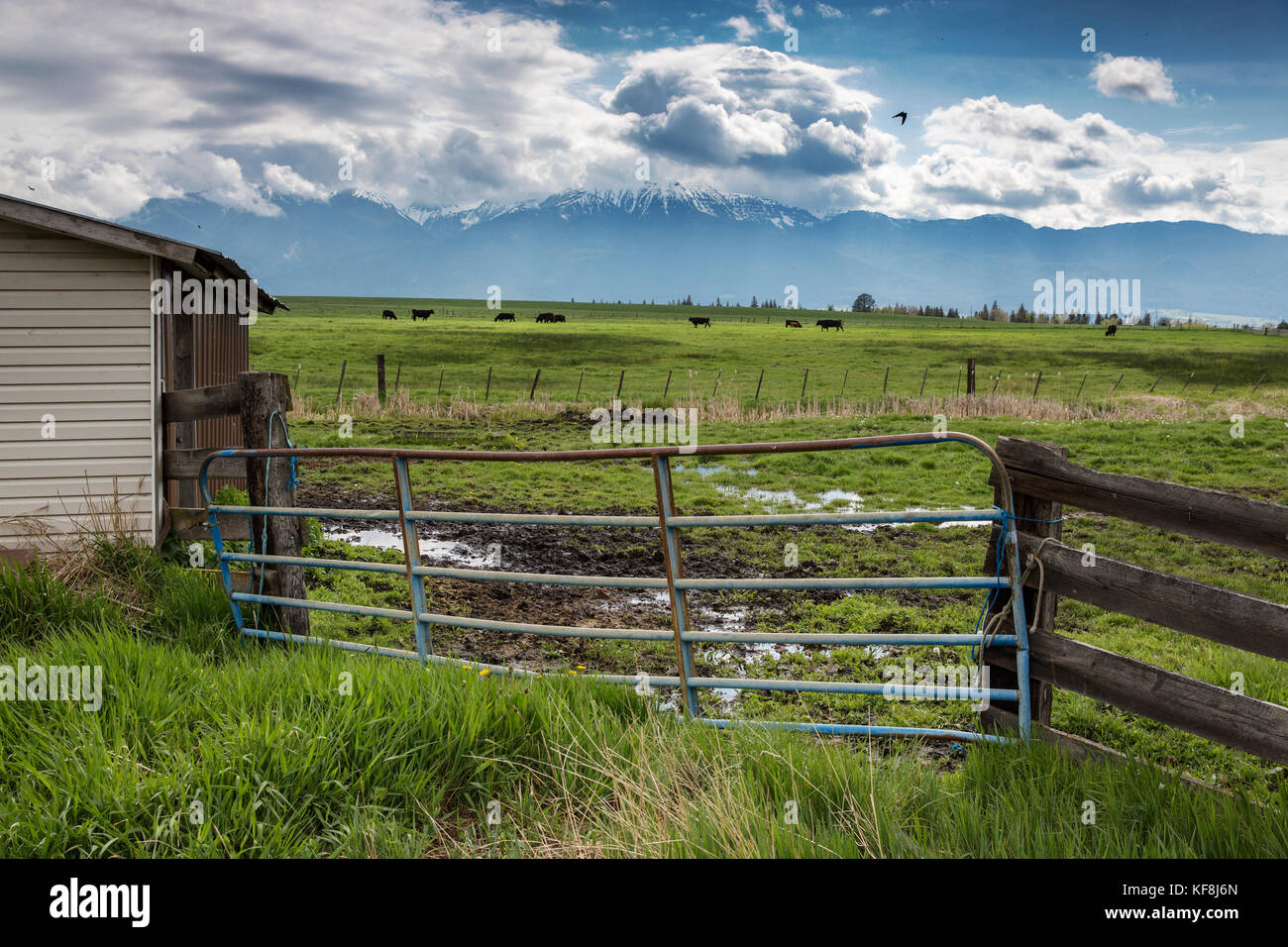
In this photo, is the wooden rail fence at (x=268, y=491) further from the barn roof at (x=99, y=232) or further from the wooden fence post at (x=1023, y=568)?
the wooden fence post at (x=1023, y=568)

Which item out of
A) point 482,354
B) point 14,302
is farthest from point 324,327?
point 14,302

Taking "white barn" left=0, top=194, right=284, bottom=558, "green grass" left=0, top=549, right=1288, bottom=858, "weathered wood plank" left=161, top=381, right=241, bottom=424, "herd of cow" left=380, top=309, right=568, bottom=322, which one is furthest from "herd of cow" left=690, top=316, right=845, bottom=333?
"green grass" left=0, top=549, right=1288, bottom=858

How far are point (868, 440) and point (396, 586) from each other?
6836 mm

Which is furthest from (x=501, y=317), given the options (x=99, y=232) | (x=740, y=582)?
(x=740, y=582)

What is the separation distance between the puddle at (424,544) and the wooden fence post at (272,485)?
4.33 metres

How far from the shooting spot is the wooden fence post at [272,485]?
20.3 ft

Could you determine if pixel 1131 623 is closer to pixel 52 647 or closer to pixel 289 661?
pixel 289 661

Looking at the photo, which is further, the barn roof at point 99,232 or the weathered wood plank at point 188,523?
the barn roof at point 99,232

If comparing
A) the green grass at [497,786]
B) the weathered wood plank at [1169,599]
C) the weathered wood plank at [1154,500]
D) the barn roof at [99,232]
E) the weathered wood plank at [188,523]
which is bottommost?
the green grass at [497,786]

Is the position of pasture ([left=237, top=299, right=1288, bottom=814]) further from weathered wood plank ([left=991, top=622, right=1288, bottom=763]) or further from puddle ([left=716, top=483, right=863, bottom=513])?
weathered wood plank ([left=991, top=622, right=1288, bottom=763])

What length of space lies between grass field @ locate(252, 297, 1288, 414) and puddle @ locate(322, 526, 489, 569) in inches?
645

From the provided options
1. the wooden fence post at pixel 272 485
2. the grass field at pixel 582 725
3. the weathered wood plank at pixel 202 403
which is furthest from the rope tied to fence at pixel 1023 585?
the weathered wood plank at pixel 202 403

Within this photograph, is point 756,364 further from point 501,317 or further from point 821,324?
point 501,317

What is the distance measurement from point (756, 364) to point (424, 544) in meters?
42.6
